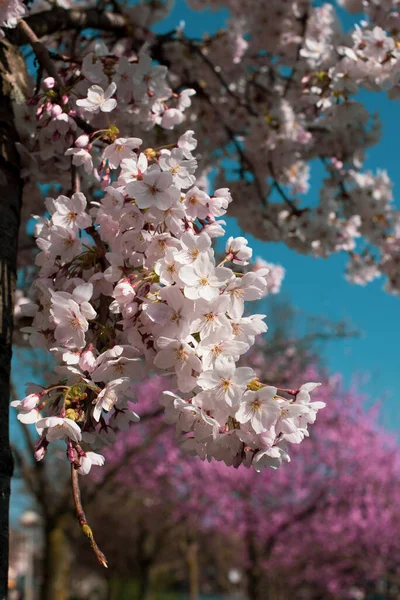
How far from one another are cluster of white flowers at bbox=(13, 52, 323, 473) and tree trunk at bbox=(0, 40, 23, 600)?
281 mm

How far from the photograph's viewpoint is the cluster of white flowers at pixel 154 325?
1288 millimetres

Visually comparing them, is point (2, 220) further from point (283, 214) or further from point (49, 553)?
point (49, 553)

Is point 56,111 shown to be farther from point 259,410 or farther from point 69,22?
point 69,22

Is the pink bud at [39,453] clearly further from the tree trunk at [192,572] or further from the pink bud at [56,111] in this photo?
the tree trunk at [192,572]

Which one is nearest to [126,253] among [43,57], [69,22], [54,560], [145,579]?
[43,57]

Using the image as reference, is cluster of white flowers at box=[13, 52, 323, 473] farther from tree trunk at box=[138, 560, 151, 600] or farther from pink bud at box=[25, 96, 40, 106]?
tree trunk at box=[138, 560, 151, 600]

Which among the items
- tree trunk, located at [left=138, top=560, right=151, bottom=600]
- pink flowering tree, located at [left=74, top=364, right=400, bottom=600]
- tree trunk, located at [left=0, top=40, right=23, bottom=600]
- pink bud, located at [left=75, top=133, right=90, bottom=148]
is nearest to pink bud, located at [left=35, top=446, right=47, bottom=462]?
tree trunk, located at [left=0, top=40, right=23, bottom=600]

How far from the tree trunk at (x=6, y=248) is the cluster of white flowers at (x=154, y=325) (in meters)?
0.28

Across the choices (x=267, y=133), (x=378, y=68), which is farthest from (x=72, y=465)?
(x=267, y=133)

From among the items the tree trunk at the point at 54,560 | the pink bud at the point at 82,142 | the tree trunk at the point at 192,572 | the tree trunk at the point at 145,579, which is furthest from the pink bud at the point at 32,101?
the tree trunk at the point at 145,579

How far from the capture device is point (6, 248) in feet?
6.17

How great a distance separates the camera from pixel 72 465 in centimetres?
132

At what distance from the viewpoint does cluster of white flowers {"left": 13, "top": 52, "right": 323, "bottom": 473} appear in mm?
1288

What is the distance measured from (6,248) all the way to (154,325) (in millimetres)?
749
